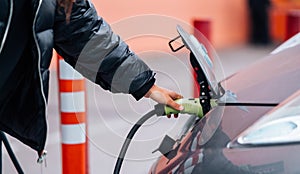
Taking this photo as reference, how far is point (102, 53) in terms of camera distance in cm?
288

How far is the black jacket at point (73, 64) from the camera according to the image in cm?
275

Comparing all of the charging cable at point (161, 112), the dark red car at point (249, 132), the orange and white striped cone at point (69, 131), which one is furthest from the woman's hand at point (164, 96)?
the orange and white striped cone at point (69, 131)

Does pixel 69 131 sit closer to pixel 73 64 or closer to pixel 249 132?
pixel 73 64

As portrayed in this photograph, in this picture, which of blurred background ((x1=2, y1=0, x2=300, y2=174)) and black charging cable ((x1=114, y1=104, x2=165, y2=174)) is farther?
blurred background ((x1=2, y1=0, x2=300, y2=174))

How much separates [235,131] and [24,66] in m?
0.87

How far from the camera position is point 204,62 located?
279cm

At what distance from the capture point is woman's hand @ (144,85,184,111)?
2816mm

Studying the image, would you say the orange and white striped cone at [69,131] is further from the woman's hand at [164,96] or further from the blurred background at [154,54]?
the woman's hand at [164,96]

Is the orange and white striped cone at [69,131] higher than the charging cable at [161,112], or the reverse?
the charging cable at [161,112]

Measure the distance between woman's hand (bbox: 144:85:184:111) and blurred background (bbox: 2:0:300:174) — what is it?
0.06m

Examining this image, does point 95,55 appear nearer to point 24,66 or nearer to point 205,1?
point 24,66

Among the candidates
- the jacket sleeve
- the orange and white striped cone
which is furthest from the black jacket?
the orange and white striped cone

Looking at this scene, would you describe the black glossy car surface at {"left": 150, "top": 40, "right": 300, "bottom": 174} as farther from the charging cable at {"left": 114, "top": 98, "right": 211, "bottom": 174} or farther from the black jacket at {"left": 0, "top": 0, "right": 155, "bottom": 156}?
the black jacket at {"left": 0, "top": 0, "right": 155, "bottom": 156}

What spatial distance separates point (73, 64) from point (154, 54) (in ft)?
1.42
